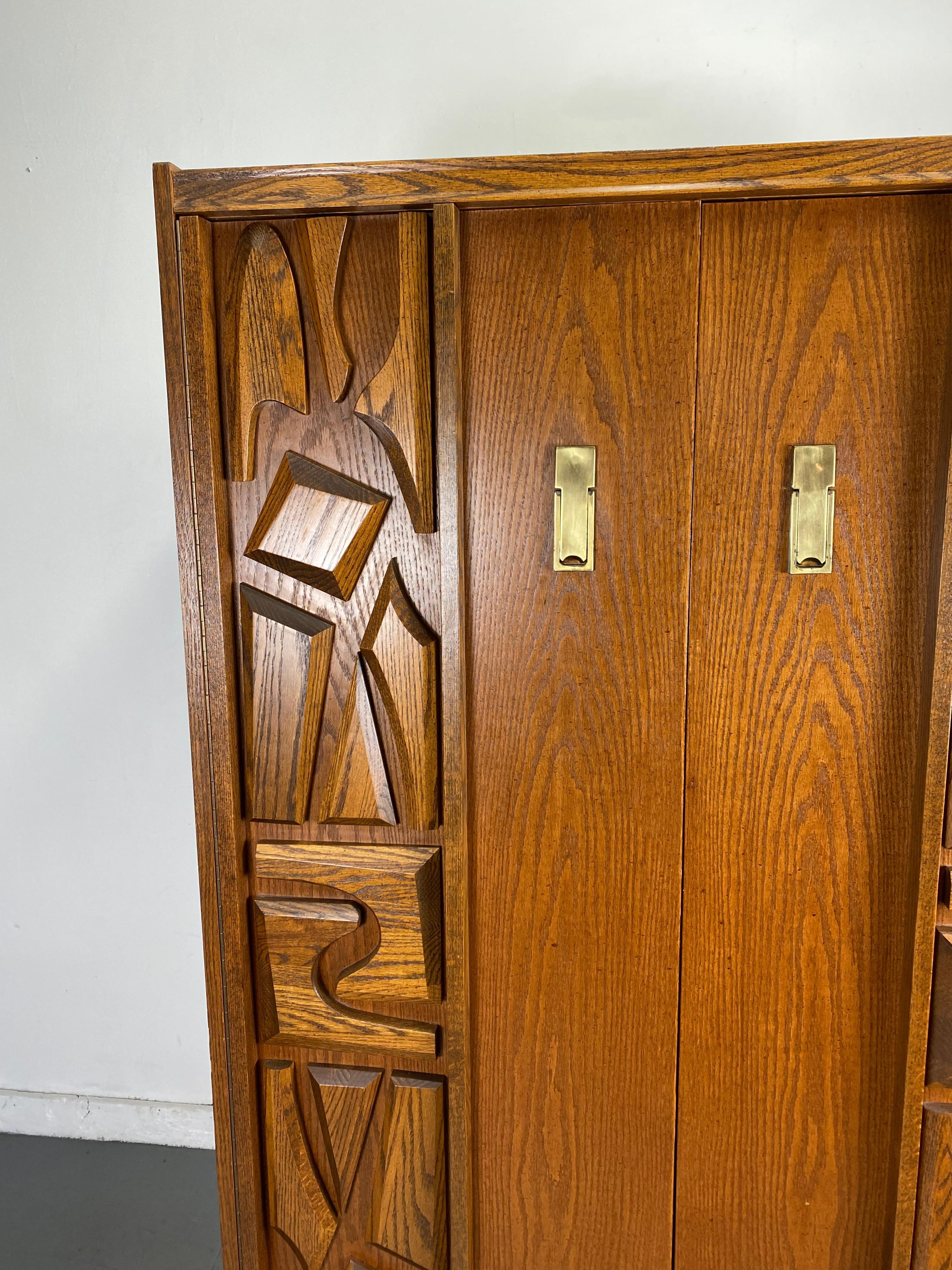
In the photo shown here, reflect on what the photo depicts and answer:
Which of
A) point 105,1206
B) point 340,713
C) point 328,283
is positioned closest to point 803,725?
point 340,713

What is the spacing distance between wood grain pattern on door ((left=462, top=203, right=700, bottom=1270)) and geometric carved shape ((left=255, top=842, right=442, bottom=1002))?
88mm

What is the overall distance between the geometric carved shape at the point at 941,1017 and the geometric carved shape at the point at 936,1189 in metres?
0.06

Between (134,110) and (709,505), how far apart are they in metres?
1.73

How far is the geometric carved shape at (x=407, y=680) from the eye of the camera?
138 cm

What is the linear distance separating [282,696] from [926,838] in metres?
1.06

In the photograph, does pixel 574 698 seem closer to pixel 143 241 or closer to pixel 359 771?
pixel 359 771

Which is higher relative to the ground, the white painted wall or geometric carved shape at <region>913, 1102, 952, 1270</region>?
the white painted wall

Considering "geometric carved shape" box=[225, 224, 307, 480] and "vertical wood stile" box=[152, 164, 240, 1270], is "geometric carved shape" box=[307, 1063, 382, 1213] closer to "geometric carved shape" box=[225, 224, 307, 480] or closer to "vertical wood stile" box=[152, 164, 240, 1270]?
"vertical wood stile" box=[152, 164, 240, 1270]

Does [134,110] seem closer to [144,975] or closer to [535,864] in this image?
[535,864]

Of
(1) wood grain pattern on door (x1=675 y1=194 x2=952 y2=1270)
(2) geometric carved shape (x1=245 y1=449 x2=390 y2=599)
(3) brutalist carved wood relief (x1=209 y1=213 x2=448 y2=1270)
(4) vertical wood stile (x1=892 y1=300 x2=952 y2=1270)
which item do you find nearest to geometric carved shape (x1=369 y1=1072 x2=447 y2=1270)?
(3) brutalist carved wood relief (x1=209 y1=213 x2=448 y2=1270)

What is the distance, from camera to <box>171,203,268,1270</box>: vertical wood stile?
4.36 feet

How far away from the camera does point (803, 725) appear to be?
1.37m

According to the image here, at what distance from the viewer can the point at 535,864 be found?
1.44 metres

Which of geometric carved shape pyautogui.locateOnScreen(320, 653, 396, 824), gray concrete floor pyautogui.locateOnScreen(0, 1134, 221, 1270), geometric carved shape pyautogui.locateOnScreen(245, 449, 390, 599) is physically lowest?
gray concrete floor pyautogui.locateOnScreen(0, 1134, 221, 1270)
